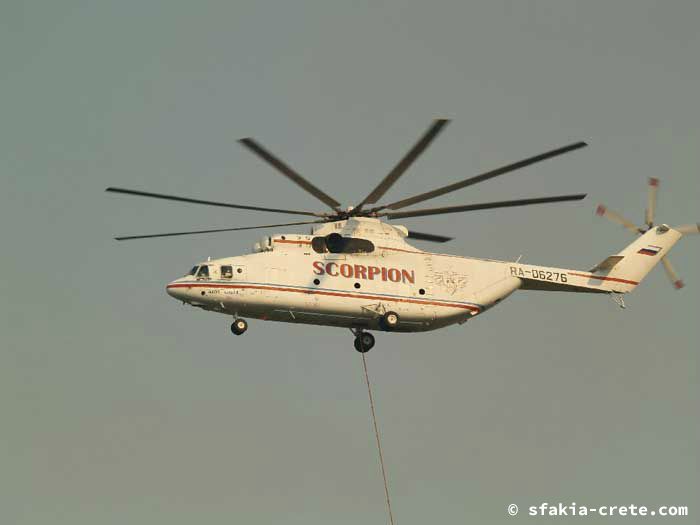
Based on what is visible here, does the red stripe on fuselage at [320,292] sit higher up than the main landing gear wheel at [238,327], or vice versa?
the red stripe on fuselage at [320,292]

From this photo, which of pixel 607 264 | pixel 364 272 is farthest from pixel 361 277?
pixel 607 264

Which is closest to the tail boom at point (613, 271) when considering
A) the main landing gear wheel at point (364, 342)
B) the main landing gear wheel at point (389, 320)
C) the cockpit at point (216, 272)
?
the main landing gear wheel at point (389, 320)

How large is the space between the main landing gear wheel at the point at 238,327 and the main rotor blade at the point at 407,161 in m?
5.07

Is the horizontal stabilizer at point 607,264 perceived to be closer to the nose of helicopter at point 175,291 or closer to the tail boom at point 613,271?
the tail boom at point 613,271

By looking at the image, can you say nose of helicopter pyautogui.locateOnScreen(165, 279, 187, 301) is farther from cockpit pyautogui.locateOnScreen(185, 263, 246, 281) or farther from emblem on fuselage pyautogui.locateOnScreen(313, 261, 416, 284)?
emblem on fuselage pyautogui.locateOnScreen(313, 261, 416, 284)

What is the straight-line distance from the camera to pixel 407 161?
27.7 m

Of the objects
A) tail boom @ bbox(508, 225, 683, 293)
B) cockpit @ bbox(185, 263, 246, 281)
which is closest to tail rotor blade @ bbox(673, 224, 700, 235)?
tail boom @ bbox(508, 225, 683, 293)

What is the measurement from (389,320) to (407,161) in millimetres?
6335

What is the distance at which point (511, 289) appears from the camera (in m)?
34.8

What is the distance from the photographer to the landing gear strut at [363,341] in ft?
110

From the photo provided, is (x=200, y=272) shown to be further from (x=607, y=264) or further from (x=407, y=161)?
(x=607, y=264)

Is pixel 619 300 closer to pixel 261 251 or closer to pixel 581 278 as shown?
pixel 581 278

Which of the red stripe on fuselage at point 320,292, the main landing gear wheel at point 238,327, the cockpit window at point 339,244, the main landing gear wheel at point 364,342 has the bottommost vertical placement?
the main landing gear wheel at point 364,342

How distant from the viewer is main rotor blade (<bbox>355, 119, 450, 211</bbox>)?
2601 centimetres
